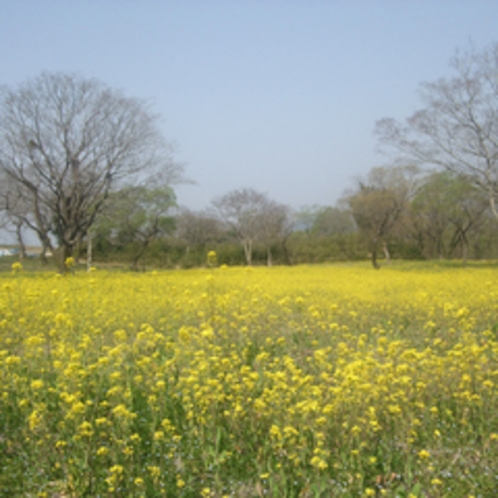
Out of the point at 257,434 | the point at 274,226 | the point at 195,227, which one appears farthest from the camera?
the point at 195,227

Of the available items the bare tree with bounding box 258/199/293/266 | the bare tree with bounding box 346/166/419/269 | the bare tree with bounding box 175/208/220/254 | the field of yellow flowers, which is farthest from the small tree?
the field of yellow flowers

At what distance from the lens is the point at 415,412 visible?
3516mm

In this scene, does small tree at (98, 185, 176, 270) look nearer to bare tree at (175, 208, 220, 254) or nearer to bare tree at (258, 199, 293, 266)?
bare tree at (175, 208, 220, 254)

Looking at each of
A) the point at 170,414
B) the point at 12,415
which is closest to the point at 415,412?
the point at 170,414

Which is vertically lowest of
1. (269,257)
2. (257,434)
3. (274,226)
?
(257,434)

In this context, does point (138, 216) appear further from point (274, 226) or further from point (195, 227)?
point (274, 226)

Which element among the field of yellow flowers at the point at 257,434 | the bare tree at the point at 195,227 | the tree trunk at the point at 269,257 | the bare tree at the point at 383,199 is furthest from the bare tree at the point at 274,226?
the field of yellow flowers at the point at 257,434

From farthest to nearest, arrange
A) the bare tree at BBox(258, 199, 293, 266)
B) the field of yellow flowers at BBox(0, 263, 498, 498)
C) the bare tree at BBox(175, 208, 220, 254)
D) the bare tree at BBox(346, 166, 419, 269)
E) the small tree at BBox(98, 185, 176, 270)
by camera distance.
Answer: the bare tree at BBox(175, 208, 220, 254)
the bare tree at BBox(258, 199, 293, 266)
the bare tree at BBox(346, 166, 419, 269)
the small tree at BBox(98, 185, 176, 270)
the field of yellow flowers at BBox(0, 263, 498, 498)

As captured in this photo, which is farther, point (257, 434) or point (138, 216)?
point (138, 216)

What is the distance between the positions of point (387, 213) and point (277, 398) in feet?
75.4

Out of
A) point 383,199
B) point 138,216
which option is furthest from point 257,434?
point 138,216

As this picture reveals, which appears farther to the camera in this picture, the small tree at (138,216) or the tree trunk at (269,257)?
the tree trunk at (269,257)

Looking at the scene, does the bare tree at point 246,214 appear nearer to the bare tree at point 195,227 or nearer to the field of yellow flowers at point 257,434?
the bare tree at point 195,227

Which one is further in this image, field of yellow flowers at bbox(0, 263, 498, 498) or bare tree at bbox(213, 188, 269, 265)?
bare tree at bbox(213, 188, 269, 265)
